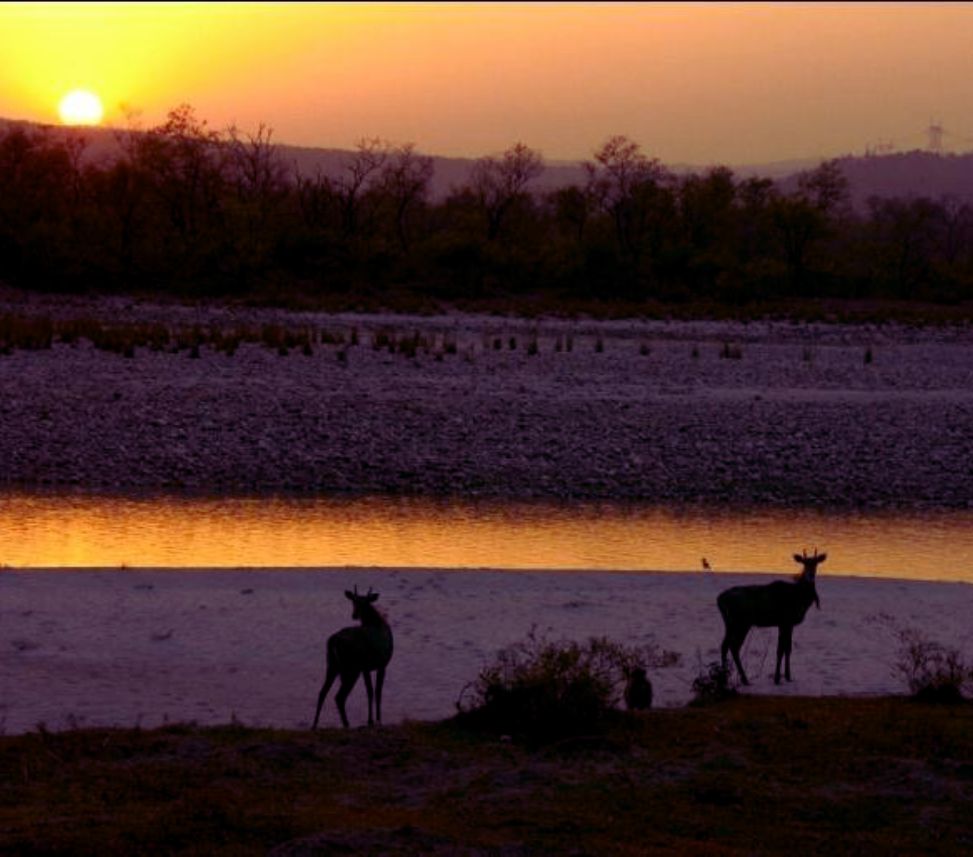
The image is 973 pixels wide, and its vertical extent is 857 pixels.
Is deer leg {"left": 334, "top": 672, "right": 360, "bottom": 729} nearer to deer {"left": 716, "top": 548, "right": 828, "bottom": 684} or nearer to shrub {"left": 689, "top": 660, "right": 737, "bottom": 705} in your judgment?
shrub {"left": 689, "top": 660, "right": 737, "bottom": 705}

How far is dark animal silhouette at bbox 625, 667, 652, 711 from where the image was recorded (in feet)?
34.6

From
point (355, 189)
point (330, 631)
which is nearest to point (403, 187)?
point (355, 189)

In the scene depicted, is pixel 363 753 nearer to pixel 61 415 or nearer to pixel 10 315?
pixel 61 415

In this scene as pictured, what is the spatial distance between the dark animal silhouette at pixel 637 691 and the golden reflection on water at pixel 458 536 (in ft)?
22.3

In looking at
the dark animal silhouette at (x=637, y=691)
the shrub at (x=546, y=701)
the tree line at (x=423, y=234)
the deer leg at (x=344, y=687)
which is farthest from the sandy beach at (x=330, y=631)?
the tree line at (x=423, y=234)

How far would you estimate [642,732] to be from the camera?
948 centimetres

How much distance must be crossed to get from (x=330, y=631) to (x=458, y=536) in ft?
21.5

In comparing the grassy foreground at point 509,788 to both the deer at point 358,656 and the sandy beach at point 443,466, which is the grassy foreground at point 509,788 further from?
the sandy beach at point 443,466

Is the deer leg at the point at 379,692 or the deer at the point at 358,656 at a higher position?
the deer at the point at 358,656

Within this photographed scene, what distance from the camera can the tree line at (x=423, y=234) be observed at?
60406 mm

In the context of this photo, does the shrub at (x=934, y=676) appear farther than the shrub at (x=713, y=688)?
No

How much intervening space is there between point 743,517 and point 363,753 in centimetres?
1363

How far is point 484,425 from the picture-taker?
27.3 meters

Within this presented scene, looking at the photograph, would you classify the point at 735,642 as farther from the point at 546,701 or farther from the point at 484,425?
the point at 484,425
